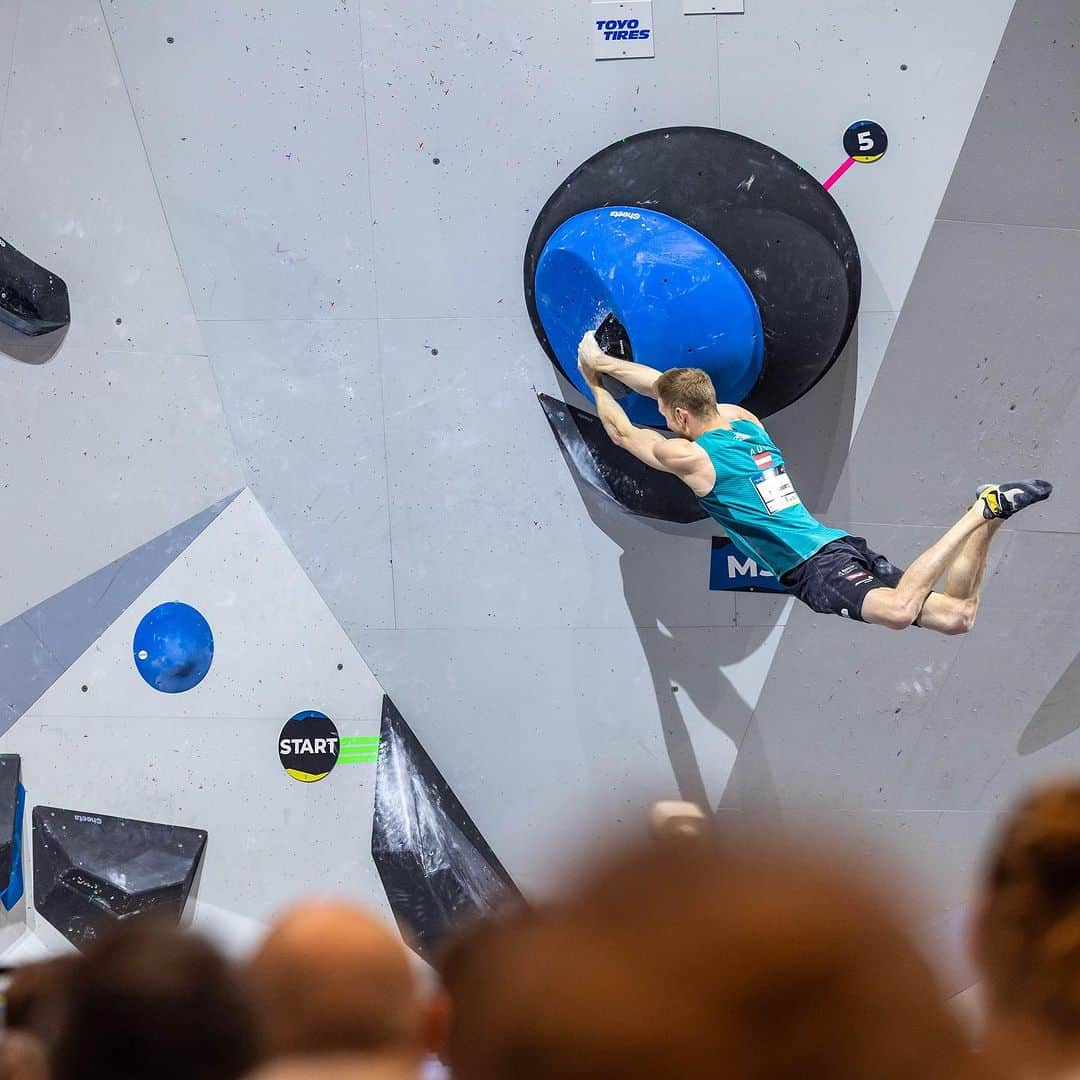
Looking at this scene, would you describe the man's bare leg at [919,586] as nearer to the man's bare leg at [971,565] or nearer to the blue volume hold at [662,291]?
the man's bare leg at [971,565]

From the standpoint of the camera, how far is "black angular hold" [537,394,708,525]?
3.79 meters

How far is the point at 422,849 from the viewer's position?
387 centimetres

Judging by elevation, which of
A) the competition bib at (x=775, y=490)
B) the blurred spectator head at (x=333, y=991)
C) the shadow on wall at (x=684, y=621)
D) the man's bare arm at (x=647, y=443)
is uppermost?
the blurred spectator head at (x=333, y=991)

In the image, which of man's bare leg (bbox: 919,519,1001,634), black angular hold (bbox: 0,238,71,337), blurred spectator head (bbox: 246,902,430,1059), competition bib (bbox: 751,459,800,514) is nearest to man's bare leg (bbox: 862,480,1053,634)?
man's bare leg (bbox: 919,519,1001,634)

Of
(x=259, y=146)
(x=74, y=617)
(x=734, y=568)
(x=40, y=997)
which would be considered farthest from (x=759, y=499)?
(x=40, y=997)

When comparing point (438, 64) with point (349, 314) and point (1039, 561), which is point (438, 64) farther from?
point (1039, 561)

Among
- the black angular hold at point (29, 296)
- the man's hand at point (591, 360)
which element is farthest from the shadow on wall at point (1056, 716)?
the black angular hold at point (29, 296)

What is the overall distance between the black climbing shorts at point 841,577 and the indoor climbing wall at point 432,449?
1.52 feet

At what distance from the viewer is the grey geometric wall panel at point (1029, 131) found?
3.66 metres

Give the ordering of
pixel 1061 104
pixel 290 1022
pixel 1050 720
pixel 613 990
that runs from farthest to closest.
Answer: pixel 1050 720, pixel 1061 104, pixel 290 1022, pixel 613 990

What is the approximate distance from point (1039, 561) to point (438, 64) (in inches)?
107

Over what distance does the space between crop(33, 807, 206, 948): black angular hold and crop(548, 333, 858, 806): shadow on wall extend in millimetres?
1730

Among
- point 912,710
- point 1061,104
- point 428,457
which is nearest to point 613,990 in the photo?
point 428,457

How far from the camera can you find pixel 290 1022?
3.42 ft
